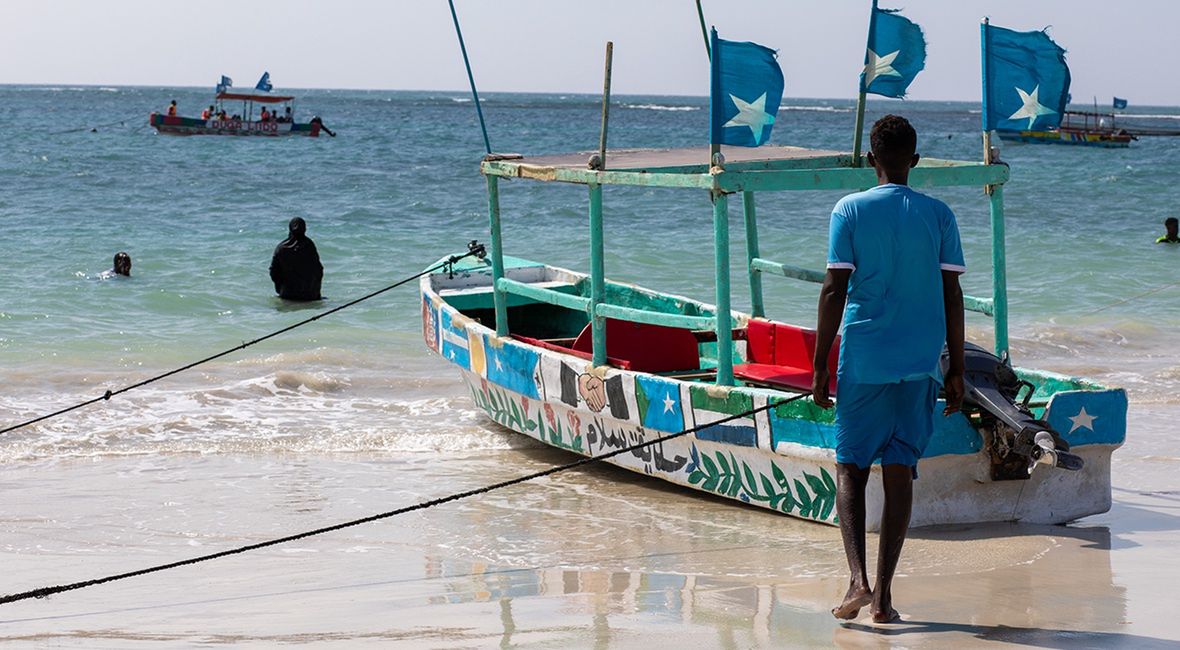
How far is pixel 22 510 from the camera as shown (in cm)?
697

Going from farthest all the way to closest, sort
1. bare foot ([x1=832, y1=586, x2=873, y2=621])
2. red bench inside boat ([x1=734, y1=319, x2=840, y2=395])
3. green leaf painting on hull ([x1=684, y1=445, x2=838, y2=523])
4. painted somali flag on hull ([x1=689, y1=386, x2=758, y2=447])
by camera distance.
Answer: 1. red bench inside boat ([x1=734, y1=319, x2=840, y2=395])
2. painted somali flag on hull ([x1=689, y1=386, x2=758, y2=447])
3. green leaf painting on hull ([x1=684, y1=445, x2=838, y2=523])
4. bare foot ([x1=832, y1=586, x2=873, y2=621])

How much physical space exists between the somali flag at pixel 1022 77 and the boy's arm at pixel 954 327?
5.93 ft

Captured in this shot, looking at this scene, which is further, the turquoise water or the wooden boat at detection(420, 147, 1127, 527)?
the turquoise water

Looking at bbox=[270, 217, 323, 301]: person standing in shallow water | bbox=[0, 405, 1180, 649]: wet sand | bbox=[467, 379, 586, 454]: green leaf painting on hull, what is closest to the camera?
bbox=[0, 405, 1180, 649]: wet sand

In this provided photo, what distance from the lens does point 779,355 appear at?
7.67m

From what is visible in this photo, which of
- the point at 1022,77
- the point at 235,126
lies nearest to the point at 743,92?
the point at 1022,77

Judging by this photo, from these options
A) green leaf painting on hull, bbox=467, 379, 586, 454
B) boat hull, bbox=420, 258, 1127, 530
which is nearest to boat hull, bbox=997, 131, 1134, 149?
green leaf painting on hull, bbox=467, 379, 586, 454

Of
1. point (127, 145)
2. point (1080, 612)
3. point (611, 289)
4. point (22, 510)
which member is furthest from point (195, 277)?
point (127, 145)

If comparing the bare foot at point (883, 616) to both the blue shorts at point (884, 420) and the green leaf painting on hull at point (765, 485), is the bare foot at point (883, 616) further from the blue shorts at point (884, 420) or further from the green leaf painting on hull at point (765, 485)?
the green leaf painting on hull at point (765, 485)

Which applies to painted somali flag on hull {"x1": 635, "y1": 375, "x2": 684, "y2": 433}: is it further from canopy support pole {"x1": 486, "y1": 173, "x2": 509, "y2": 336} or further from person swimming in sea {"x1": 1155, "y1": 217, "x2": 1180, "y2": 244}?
person swimming in sea {"x1": 1155, "y1": 217, "x2": 1180, "y2": 244}

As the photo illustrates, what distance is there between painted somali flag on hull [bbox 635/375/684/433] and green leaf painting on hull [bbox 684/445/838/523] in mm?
206

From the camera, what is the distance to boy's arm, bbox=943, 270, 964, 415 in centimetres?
434

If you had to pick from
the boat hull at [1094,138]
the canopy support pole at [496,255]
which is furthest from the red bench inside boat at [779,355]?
the boat hull at [1094,138]

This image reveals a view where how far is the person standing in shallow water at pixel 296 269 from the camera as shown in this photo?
14.2m
